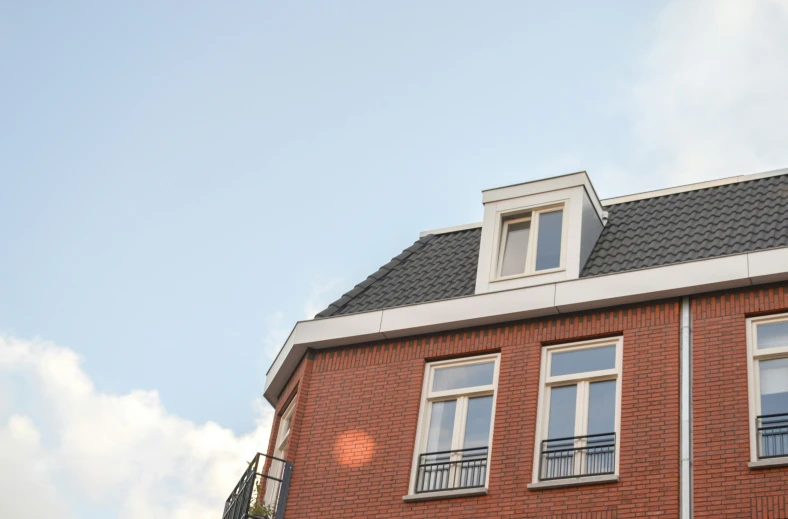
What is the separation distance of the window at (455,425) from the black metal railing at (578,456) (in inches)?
36.3

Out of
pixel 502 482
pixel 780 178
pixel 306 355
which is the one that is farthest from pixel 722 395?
pixel 306 355

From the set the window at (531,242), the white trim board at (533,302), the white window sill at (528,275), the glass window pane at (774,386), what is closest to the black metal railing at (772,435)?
the glass window pane at (774,386)

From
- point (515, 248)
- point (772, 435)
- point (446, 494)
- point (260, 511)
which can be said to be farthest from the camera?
point (515, 248)

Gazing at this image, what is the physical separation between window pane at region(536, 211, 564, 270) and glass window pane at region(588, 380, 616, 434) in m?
2.44

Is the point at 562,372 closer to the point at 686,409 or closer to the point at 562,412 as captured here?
the point at 562,412

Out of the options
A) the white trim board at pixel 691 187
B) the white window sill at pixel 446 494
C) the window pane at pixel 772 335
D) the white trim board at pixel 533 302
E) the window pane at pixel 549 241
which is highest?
the white trim board at pixel 691 187

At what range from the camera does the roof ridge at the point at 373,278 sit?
20766 millimetres

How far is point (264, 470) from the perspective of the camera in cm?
1994

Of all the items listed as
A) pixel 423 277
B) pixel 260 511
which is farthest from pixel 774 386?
pixel 260 511

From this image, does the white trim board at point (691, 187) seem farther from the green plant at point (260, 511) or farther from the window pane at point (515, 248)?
the green plant at point (260, 511)

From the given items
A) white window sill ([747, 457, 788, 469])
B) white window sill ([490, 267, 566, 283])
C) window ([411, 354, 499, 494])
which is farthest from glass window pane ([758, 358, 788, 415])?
window ([411, 354, 499, 494])

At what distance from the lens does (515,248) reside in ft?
65.8

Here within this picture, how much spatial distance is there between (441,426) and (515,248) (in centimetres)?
343

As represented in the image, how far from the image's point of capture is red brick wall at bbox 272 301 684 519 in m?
16.4
